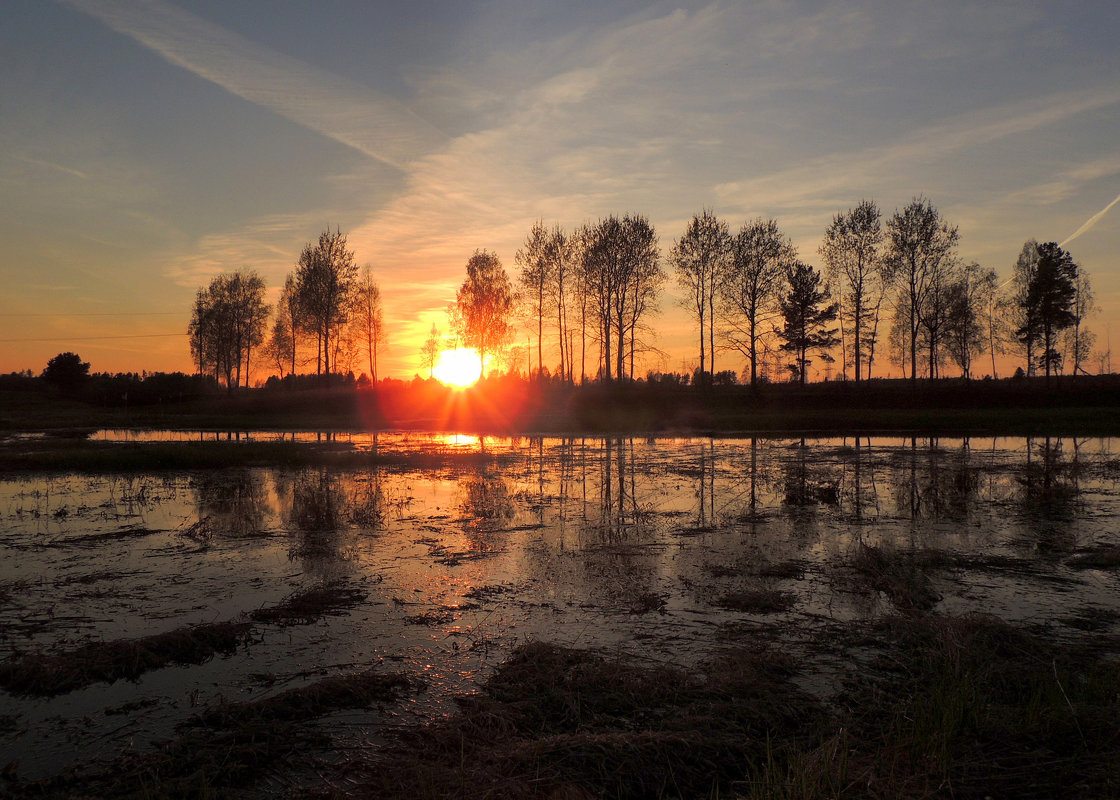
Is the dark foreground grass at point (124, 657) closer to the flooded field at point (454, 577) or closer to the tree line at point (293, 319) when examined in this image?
the flooded field at point (454, 577)

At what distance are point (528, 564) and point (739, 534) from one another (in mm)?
3715

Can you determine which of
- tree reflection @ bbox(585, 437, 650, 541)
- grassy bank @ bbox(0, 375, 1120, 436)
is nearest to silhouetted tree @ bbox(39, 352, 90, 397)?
grassy bank @ bbox(0, 375, 1120, 436)

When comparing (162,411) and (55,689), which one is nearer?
(55,689)

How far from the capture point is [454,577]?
8.09 meters

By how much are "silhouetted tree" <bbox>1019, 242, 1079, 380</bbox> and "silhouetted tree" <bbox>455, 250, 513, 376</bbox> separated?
1652 inches

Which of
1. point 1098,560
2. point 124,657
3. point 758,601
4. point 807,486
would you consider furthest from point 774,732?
point 807,486

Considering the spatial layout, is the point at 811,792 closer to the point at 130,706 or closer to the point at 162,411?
the point at 130,706

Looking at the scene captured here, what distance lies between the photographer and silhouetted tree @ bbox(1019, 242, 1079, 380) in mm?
48812

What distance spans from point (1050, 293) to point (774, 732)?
58618mm

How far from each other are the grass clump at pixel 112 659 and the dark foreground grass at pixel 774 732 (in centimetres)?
271

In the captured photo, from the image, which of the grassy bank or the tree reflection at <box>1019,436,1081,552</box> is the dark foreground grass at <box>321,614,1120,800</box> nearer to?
the tree reflection at <box>1019,436,1081,552</box>

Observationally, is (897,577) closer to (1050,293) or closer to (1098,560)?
(1098,560)

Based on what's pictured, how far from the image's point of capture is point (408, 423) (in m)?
44.2

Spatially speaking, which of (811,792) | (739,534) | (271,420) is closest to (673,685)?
(811,792)
